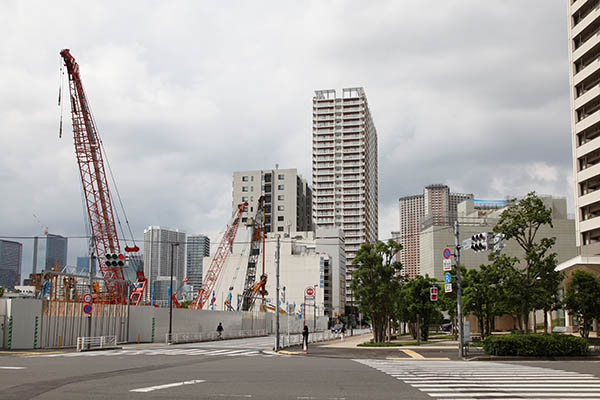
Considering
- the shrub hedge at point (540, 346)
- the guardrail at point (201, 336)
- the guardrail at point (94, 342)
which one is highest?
the shrub hedge at point (540, 346)

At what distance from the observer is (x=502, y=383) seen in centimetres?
1694

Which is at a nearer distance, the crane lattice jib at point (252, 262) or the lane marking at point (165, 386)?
the lane marking at point (165, 386)

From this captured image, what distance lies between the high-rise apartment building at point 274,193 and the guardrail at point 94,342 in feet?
419

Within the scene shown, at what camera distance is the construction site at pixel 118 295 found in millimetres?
39469

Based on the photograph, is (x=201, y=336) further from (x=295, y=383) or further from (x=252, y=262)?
(x=252, y=262)

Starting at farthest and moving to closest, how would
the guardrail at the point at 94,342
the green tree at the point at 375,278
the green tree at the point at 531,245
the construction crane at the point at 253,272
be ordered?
the construction crane at the point at 253,272 → the green tree at the point at 375,278 → the guardrail at the point at 94,342 → the green tree at the point at 531,245

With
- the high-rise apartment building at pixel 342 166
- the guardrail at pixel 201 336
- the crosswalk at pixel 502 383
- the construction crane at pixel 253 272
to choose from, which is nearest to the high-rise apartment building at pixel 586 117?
the guardrail at pixel 201 336

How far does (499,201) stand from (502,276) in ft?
522

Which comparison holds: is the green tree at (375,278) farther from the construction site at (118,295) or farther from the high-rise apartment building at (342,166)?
the high-rise apartment building at (342,166)

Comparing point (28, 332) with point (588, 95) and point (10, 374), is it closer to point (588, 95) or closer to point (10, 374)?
point (10, 374)

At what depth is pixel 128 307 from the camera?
50219 millimetres

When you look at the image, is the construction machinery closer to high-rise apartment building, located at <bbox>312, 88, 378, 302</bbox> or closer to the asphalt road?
the asphalt road

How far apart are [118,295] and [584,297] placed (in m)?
54.1

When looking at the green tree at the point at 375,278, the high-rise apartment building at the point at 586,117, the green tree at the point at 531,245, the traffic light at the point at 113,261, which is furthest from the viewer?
the high-rise apartment building at the point at 586,117
